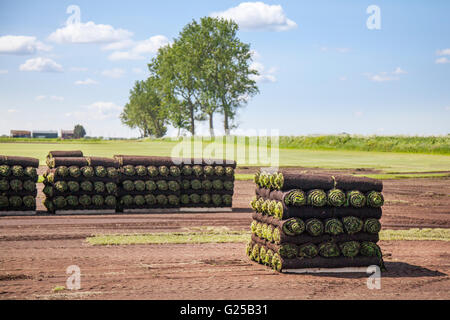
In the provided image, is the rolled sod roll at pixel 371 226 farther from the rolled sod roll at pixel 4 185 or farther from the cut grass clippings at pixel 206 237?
the rolled sod roll at pixel 4 185

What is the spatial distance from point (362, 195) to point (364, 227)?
0.69 metres

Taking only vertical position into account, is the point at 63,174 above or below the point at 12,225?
above

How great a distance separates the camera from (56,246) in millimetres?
15391

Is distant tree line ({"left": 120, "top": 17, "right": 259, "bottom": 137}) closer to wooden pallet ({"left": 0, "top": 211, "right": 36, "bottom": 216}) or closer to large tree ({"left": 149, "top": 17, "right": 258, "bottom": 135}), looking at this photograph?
large tree ({"left": 149, "top": 17, "right": 258, "bottom": 135})

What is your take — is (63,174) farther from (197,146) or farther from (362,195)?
(197,146)

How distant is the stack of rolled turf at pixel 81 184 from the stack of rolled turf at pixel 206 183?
109 inches

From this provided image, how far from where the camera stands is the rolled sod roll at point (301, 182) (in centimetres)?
1208

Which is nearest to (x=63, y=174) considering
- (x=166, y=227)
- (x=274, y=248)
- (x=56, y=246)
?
(x=166, y=227)

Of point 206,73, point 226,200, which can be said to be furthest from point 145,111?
point 226,200

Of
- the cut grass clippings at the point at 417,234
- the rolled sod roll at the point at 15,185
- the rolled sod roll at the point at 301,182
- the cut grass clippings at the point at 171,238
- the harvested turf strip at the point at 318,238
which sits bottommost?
the cut grass clippings at the point at 417,234

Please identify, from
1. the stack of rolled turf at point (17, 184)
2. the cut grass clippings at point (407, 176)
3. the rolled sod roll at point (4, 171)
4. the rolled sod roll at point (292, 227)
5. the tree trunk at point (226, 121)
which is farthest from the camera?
the tree trunk at point (226, 121)

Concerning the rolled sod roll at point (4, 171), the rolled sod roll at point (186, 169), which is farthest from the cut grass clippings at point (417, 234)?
the rolled sod roll at point (4, 171)

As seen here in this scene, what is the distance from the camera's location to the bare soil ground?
35.2 ft

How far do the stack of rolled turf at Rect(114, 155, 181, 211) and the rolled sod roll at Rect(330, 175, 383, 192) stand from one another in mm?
11739
